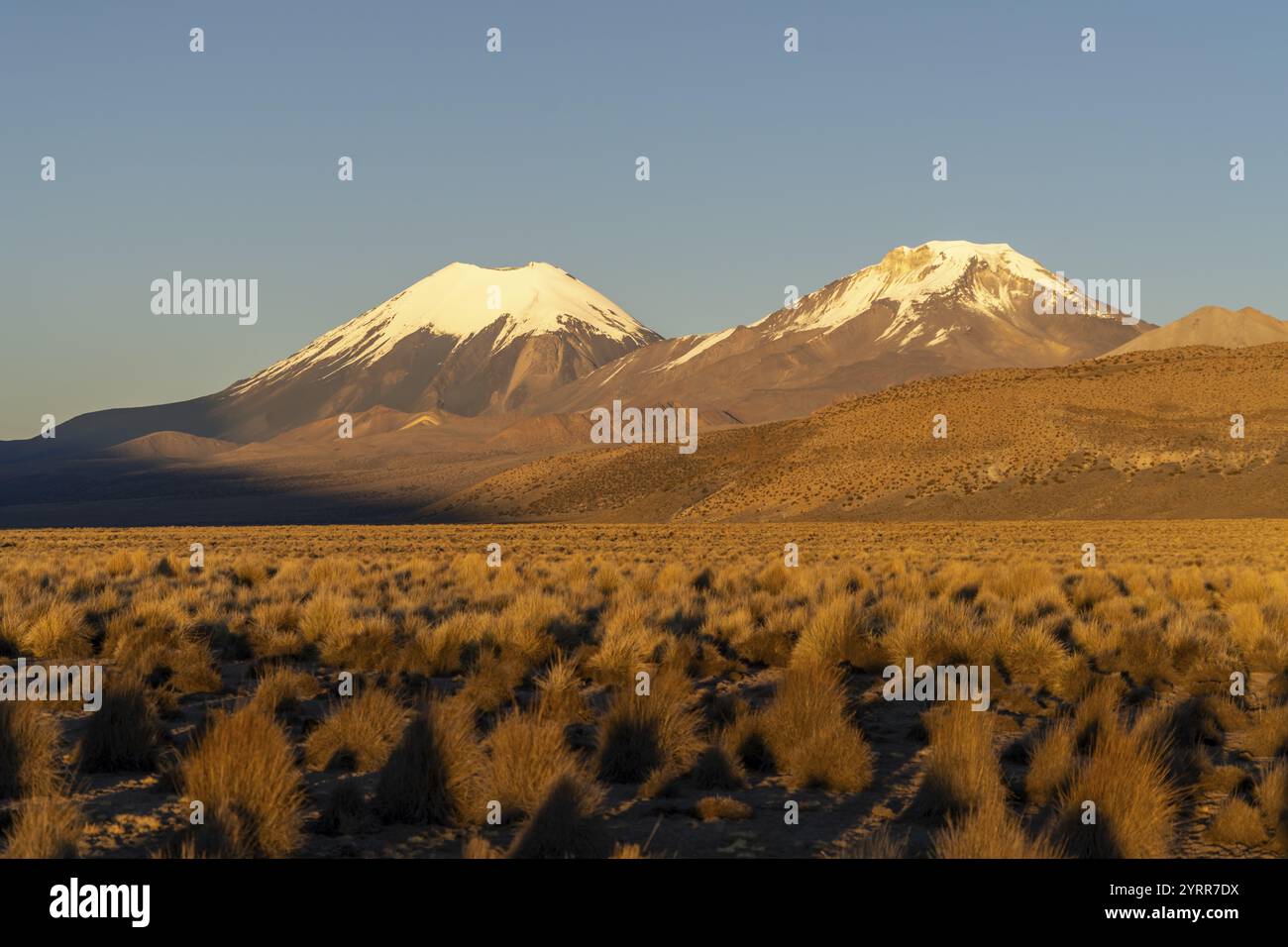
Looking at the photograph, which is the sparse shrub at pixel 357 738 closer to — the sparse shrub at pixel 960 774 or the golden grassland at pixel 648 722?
the golden grassland at pixel 648 722

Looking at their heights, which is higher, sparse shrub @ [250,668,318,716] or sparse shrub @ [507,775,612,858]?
sparse shrub @ [250,668,318,716]

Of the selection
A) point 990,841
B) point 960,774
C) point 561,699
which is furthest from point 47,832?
point 960,774

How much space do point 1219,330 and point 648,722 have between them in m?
187

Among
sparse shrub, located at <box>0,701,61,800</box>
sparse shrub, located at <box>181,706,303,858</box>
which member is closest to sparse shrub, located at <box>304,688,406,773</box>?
sparse shrub, located at <box>181,706,303,858</box>

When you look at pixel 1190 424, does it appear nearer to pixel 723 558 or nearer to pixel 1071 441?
pixel 1071 441

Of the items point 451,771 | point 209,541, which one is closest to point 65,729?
point 451,771

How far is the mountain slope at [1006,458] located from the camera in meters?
69.1

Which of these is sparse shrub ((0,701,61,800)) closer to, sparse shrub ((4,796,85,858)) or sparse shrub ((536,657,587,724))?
sparse shrub ((4,796,85,858))

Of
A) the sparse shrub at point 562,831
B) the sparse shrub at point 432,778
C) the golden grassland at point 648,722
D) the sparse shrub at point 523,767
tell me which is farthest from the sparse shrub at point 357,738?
the sparse shrub at point 562,831

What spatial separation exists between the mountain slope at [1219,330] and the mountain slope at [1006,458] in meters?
85.7

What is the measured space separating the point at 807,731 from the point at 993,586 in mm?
12924

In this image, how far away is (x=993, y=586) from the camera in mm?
21641

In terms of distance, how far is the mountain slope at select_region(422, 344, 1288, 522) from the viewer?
6912cm

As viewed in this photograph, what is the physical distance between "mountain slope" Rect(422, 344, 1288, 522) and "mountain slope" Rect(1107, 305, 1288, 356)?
85.7 m
